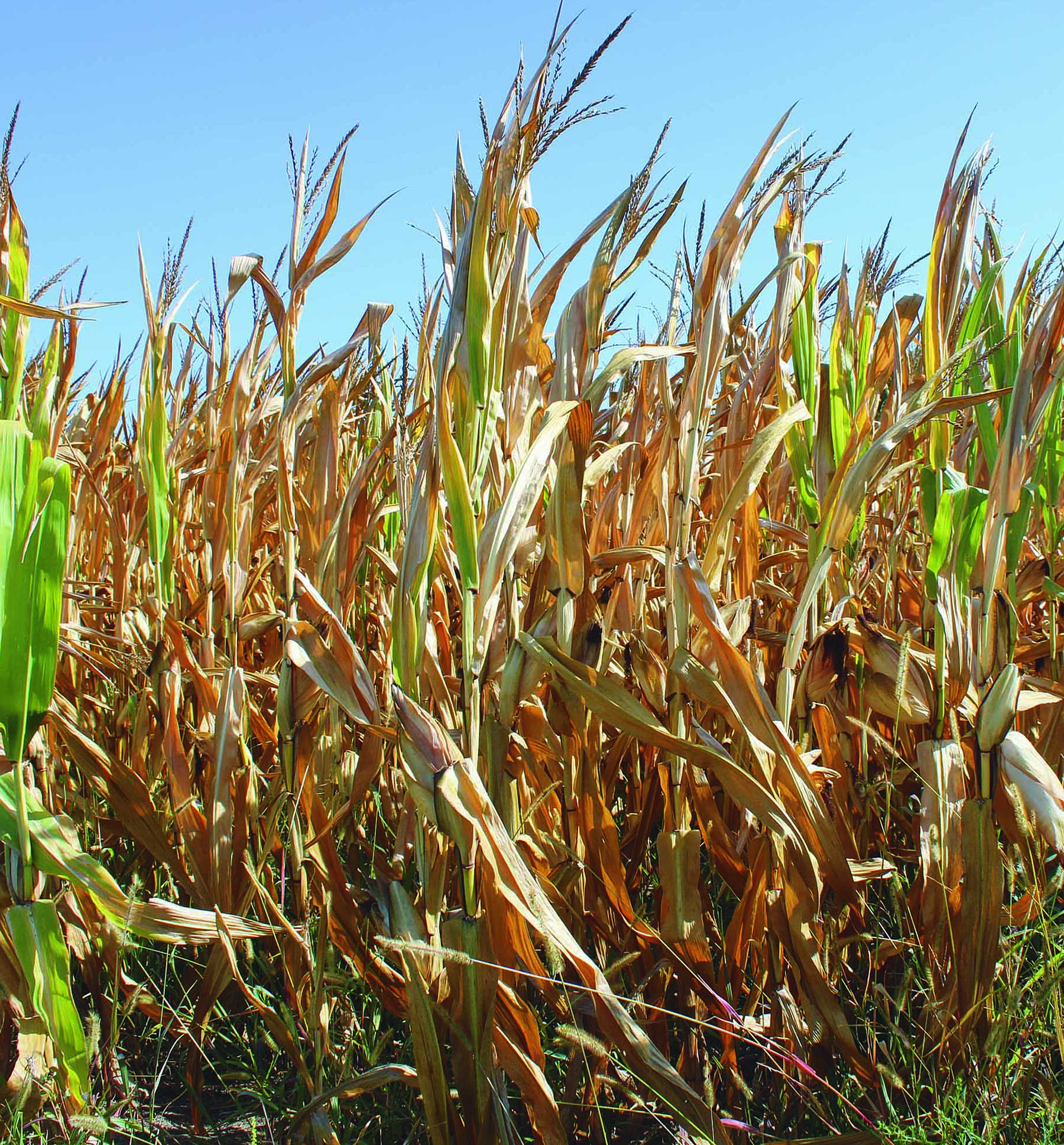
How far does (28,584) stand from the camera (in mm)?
1146

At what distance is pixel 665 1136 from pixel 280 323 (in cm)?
136

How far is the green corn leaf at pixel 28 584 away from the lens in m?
1.15

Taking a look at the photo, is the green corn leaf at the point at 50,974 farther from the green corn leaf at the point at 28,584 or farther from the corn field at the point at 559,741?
the green corn leaf at the point at 28,584

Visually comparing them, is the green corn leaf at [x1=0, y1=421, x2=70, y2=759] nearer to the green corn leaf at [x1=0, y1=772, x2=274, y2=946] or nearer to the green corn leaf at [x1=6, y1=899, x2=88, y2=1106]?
the green corn leaf at [x1=0, y1=772, x2=274, y2=946]

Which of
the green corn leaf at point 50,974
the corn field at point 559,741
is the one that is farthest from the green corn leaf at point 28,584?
the green corn leaf at point 50,974

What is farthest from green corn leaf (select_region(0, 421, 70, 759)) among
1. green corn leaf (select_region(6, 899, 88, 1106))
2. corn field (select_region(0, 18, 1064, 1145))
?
green corn leaf (select_region(6, 899, 88, 1106))

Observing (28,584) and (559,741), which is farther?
(559,741)

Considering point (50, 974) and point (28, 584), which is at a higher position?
point (28, 584)

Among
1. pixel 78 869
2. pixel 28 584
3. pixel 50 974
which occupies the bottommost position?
pixel 50 974

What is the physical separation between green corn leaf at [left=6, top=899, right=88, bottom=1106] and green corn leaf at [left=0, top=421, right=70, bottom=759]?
232 mm

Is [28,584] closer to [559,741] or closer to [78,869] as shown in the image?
[78,869]

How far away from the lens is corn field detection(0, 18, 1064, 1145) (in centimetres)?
117

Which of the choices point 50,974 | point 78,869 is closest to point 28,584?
point 78,869

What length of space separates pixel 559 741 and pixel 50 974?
82cm
